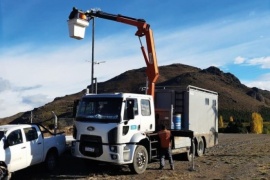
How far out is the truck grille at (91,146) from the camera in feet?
43.1

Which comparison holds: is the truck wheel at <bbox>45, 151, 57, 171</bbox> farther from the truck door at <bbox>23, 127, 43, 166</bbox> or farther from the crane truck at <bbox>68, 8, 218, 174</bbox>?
the crane truck at <bbox>68, 8, 218, 174</bbox>

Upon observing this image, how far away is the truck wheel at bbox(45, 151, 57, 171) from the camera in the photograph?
1392cm

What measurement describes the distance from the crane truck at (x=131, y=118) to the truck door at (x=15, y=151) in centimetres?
195

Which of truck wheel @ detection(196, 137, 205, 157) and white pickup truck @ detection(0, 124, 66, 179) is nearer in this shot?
white pickup truck @ detection(0, 124, 66, 179)

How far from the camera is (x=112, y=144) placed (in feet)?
42.4

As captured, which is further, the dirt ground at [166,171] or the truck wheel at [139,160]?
the truck wheel at [139,160]

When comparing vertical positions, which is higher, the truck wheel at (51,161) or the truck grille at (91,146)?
the truck grille at (91,146)

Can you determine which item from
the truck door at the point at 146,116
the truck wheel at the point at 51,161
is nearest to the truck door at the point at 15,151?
the truck wheel at the point at 51,161

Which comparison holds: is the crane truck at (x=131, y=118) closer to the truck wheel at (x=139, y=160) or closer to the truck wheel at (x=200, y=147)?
the truck wheel at (x=139, y=160)

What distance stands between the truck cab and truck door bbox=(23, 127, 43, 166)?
1.18 meters

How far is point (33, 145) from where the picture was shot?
516 inches

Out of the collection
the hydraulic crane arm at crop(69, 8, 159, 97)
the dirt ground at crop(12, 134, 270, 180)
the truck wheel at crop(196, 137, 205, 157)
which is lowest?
the dirt ground at crop(12, 134, 270, 180)

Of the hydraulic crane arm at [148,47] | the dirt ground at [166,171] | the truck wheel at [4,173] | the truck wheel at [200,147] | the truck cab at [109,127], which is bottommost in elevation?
the dirt ground at [166,171]

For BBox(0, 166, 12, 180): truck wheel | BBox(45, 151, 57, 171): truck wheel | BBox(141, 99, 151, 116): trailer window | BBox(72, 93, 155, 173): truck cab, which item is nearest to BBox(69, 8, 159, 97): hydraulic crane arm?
BBox(141, 99, 151, 116): trailer window
